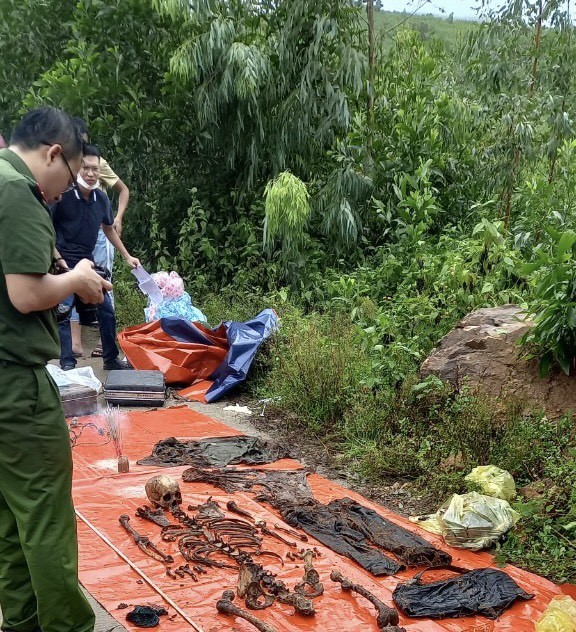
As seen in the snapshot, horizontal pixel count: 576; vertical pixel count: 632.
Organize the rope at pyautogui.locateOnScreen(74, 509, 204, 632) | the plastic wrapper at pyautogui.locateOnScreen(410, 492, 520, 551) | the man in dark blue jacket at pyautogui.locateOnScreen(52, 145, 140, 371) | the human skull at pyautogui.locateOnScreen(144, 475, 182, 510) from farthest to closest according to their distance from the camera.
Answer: the man in dark blue jacket at pyautogui.locateOnScreen(52, 145, 140, 371), the human skull at pyautogui.locateOnScreen(144, 475, 182, 510), the plastic wrapper at pyautogui.locateOnScreen(410, 492, 520, 551), the rope at pyautogui.locateOnScreen(74, 509, 204, 632)

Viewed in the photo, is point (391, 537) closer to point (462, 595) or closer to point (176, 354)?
point (462, 595)

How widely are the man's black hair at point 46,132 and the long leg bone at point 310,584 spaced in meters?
2.15

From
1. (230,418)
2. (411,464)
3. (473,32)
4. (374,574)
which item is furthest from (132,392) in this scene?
(473,32)

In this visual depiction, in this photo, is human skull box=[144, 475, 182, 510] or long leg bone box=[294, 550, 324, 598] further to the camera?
human skull box=[144, 475, 182, 510]

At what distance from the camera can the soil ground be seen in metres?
4.58

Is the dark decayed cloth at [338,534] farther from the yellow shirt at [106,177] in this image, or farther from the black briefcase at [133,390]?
the yellow shirt at [106,177]

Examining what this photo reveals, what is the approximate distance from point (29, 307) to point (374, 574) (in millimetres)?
2183

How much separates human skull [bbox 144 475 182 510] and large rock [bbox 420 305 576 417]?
2.09 metres

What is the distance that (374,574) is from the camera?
3.69 meters

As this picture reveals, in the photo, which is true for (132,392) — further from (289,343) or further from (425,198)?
(425,198)

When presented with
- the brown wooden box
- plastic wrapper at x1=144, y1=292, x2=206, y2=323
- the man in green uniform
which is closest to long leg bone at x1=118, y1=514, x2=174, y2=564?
the man in green uniform

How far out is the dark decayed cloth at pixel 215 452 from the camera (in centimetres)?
508

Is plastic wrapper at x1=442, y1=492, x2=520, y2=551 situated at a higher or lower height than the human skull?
lower

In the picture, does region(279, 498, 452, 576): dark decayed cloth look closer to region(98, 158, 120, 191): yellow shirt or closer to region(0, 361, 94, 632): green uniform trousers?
region(0, 361, 94, 632): green uniform trousers
